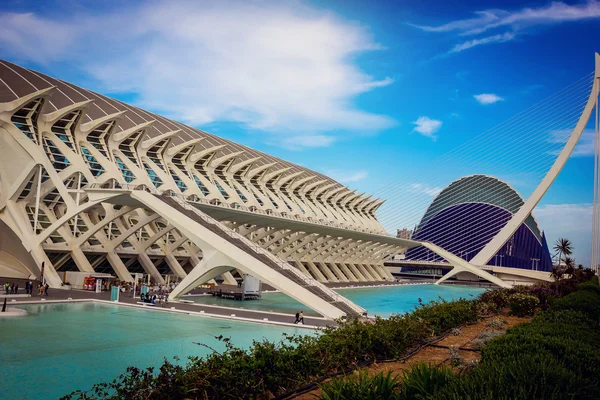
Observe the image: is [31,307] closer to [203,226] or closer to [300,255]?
[203,226]

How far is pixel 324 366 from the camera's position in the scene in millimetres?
7707

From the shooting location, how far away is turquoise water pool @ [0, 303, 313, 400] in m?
9.11

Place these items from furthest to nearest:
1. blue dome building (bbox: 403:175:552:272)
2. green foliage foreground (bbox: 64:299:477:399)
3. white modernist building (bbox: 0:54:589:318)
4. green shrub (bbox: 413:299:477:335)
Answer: blue dome building (bbox: 403:175:552:272), white modernist building (bbox: 0:54:589:318), green shrub (bbox: 413:299:477:335), green foliage foreground (bbox: 64:299:477:399)

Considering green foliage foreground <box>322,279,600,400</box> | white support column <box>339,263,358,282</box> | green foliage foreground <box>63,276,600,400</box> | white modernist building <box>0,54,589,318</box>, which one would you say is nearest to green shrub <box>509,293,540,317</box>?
white modernist building <box>0,54,589,318</box>

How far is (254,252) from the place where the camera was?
22.9 m

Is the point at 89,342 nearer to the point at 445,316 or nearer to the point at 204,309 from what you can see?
the point at 204,309

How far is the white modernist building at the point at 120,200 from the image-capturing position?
75.9 feet

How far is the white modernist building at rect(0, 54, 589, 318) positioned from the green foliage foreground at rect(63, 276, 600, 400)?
1077 cm

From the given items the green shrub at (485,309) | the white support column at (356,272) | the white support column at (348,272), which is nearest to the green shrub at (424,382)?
the green shrub at (485,309)

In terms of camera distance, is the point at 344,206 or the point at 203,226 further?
the point at 344,206

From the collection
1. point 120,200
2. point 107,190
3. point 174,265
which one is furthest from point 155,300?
point 174,265

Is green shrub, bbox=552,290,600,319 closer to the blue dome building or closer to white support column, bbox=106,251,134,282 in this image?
white support column, bbox=106,251,134,282

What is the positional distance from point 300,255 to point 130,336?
1475 inches

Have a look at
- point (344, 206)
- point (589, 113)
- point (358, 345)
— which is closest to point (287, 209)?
point (344, 206)
